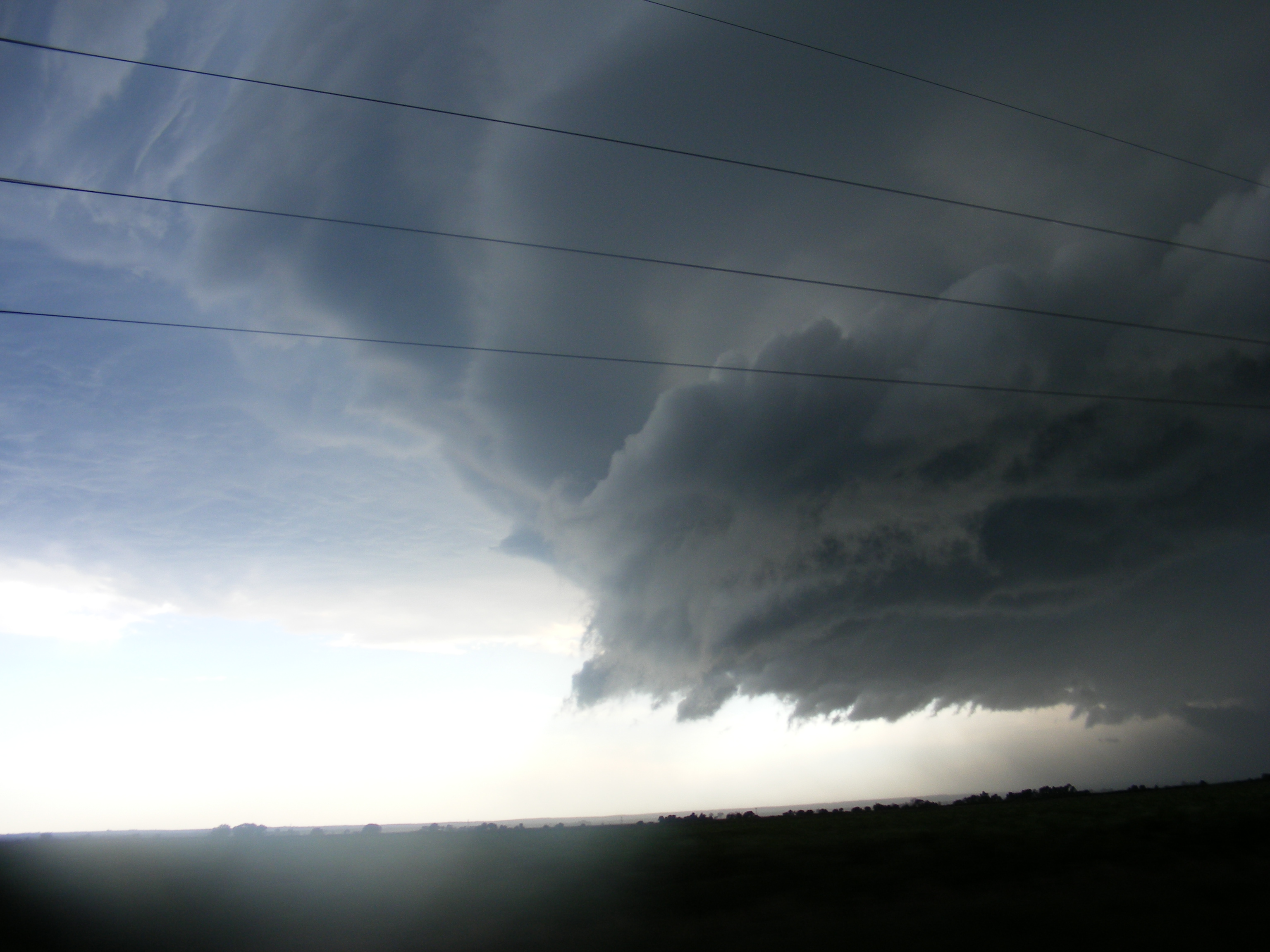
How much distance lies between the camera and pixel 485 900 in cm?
2383

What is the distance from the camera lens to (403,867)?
31.0 metres

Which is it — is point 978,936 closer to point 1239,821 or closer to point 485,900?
point 485,900

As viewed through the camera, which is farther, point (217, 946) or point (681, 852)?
point (681, 852)

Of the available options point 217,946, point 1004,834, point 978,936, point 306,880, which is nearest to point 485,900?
point 217,946

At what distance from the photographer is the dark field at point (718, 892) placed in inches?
764

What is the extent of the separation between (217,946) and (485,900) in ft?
26.4

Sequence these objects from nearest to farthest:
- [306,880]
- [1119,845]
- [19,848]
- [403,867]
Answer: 1. [1119,845]
2. [306,880]
3. [403,867]
4. [19,848]

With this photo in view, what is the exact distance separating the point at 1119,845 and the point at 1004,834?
4472 mm

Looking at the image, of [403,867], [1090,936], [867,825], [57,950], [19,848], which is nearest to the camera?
[1090,936]

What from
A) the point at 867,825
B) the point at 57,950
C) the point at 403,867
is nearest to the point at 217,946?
the point at 57,950

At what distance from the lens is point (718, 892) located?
23.8m

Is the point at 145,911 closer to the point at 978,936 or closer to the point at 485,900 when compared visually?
the point at 485,900

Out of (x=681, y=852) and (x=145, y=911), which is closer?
(x=145, y=911)

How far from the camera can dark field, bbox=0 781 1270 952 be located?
63.7 feet
